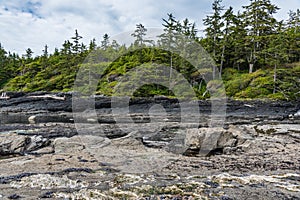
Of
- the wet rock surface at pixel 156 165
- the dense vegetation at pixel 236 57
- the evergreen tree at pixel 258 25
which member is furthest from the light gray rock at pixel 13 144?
the evergreen tree at pixel 258 25

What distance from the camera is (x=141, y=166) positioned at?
1307cm

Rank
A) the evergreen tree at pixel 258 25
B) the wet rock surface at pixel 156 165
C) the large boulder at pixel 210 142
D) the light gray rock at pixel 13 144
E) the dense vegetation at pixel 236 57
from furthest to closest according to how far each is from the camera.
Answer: the evergreen tree at pixel 258 25
the dense vegetation at pixel 236 57
the large boulder at pixel 210 142
the light gray rock at pixel 13 144
the wet rock surface at pixel 156 165

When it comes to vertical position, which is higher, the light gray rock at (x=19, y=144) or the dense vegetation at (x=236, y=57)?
the dense vegetation at (x=236, y=57)

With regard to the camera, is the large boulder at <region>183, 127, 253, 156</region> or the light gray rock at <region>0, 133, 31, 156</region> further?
the large boulder at <region>183, 127, 253, 156</region>

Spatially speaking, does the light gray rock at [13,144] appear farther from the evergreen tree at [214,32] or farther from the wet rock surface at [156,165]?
the evergreen tree at [214,32]

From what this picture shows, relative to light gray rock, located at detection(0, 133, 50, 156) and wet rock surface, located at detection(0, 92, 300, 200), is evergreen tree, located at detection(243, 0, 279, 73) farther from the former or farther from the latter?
light gray rock, located at detection(0, 133, 50, 156)

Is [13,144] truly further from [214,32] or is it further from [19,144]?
[214,32]

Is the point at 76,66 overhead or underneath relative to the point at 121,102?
overhead

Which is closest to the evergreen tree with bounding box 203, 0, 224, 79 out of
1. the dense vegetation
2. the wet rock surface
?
the dense vegetation

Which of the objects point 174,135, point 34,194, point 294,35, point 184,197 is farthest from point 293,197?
point 294,35

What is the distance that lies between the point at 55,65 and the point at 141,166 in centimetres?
6825

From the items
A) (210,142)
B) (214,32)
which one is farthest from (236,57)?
(210,142)

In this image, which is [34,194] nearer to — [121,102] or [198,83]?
[121,102]

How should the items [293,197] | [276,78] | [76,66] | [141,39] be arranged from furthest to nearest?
[76,66], [141,39], [276,78], [293,197]
